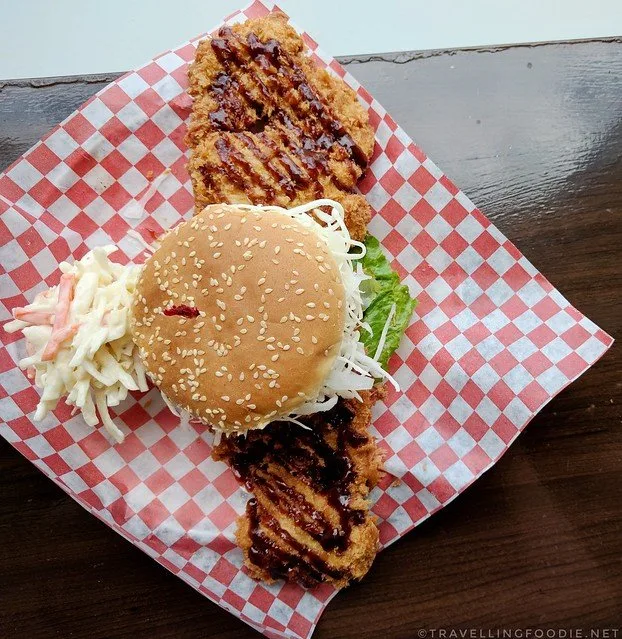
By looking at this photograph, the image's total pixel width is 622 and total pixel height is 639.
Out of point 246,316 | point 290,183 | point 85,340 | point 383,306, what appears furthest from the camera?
point 383,306

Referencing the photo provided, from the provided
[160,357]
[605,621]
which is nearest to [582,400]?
[605,621]

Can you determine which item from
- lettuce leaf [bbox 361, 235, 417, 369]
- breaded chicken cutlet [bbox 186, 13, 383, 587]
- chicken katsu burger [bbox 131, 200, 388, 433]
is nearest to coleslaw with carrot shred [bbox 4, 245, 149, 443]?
chicken katsu burger [bbox 131, 200, 388, 433]

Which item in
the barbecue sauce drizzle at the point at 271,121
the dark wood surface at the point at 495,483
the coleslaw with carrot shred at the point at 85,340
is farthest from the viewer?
the dark wood surface at the point at 495,483

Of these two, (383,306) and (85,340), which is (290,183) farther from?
(85,340)

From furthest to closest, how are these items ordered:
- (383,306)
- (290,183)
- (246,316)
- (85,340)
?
(383,306) < (290,183) < (85,340) < (246,316)

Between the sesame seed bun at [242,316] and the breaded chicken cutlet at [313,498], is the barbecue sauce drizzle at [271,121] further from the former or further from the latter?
the breaded chicken cutlet at [313,498]

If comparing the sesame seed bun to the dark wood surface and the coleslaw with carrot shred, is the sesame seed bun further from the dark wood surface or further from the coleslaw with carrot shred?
the dark wood surface

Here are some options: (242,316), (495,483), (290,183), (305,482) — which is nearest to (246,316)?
(242,316)

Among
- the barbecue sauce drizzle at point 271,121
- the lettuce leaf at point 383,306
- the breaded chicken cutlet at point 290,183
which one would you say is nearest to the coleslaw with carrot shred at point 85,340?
the breaded chicken cutlet at point 290,183
